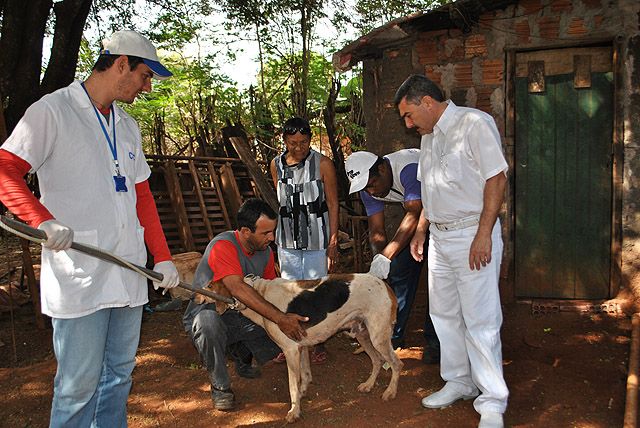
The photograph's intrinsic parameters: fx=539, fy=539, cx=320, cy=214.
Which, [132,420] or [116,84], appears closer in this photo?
[116,84]

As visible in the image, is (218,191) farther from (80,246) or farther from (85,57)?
(85,57)

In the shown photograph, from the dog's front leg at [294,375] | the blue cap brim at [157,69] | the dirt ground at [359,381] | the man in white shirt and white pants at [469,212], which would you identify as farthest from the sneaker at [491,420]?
the blue cap brim at [157,69]

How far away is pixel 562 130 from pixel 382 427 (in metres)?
4.04

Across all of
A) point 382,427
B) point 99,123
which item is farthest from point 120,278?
point 382,427

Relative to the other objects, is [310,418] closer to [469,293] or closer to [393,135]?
[469,293]

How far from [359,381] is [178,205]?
15.0 ft

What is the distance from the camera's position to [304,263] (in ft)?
14.9

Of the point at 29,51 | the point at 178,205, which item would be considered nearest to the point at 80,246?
the point at 29,51

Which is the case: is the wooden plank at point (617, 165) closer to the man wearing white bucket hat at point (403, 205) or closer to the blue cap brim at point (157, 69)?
the man wearing white bucket hat at point (403, 205)

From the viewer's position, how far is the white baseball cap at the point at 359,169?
13.7 feet

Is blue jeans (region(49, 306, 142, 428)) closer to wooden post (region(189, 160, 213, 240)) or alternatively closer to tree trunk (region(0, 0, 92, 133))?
tree trunk (region(0, 0, 92, 133))

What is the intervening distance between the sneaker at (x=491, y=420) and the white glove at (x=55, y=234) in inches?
102

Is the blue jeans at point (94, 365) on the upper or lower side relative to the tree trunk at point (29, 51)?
lower

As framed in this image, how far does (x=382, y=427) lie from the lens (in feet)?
11.8
